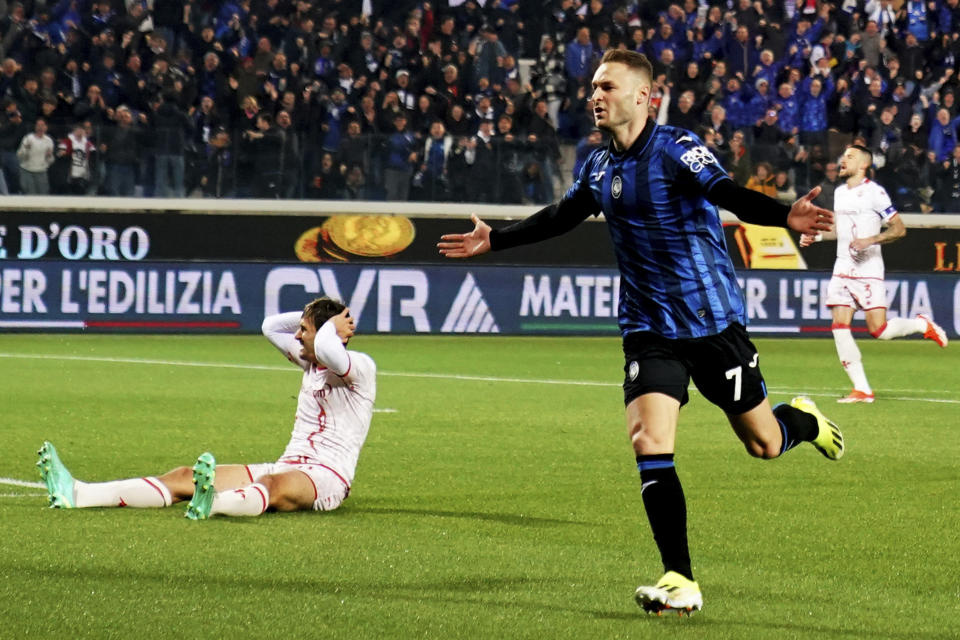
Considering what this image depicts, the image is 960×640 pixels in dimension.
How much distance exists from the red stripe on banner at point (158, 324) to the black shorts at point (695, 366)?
16.7 meters

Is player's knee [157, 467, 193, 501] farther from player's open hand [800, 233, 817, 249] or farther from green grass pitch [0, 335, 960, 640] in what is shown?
player's open hand [800, 233, 817, 249]

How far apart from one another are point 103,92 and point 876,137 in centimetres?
1174

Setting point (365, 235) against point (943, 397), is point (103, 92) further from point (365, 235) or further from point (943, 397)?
point (943, 397)

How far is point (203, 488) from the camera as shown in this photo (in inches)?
274

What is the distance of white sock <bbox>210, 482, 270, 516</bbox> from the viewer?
7328 millimetres

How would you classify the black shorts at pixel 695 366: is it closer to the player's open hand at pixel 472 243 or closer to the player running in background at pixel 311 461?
the player's open hand at pixel 472 243

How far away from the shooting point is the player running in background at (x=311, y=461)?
7488 millimetres

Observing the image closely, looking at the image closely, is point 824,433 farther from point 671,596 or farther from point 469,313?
point 469,313

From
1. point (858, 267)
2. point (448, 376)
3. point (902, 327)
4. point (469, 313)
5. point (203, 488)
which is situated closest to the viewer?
point (203, 488)

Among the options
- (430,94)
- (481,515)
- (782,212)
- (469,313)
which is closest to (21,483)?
(481,515)

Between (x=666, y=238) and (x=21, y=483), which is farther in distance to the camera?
(x=21, y=483)

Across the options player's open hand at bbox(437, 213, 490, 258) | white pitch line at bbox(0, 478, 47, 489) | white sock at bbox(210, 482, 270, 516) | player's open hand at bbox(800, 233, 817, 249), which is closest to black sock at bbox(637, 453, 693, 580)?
player's open hand at bbox(800, 233, 817, 249)

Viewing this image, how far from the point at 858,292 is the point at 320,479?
8.04 metres

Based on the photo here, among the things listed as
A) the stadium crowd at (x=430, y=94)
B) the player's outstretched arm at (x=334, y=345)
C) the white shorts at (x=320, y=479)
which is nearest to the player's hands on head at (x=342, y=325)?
the player's outstretched arm at (x=334, y=345)
